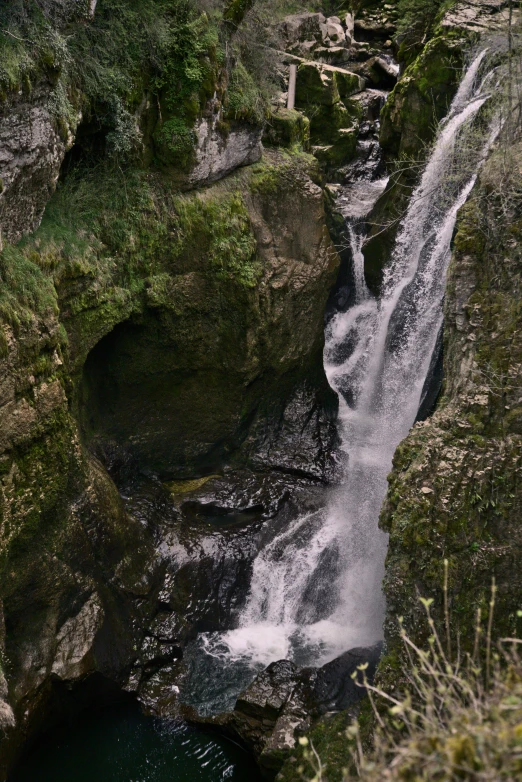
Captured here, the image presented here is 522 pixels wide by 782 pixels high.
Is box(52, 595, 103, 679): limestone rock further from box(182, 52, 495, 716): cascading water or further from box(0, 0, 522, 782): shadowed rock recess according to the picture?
box(182, 52, 495, 716): cascading water

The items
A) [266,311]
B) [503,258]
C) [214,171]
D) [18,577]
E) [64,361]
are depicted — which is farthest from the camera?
[266,311]

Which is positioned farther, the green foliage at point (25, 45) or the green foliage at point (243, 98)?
the green foliage at point (243, 98)

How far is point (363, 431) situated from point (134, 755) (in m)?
7.11

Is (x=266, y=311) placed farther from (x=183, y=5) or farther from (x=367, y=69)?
(x=367, y=69)

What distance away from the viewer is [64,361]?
849 cm

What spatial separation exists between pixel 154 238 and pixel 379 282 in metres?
5.58

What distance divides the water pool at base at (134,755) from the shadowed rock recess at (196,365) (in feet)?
0.91

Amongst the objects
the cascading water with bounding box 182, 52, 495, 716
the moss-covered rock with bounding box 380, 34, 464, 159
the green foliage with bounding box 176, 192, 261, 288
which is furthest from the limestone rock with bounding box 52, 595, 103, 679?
the moss-covered rock with bounding box 380, 34, 464, 159

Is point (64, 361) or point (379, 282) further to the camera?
point (379, 282)

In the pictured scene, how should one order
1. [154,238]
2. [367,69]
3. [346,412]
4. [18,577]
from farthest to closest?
[367,69] < [346,412] < [154,238] < [18,577]

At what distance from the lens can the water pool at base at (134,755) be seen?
27.1ft

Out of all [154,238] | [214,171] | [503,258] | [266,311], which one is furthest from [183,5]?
[503,258]

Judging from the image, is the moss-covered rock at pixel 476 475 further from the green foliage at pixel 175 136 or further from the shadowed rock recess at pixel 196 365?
the green foliage at pixel 175 136

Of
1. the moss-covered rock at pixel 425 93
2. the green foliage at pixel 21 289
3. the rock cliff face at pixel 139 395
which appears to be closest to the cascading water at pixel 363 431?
the moss-covered rock at pixel 425 93
